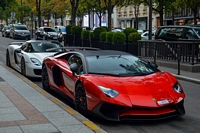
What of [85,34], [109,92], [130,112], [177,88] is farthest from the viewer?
[85,34]

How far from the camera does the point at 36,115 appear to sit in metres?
6.98

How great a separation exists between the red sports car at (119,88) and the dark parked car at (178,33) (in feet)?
30.5

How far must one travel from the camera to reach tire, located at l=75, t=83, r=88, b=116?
7229mm

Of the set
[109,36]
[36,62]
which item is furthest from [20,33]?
[36,62]

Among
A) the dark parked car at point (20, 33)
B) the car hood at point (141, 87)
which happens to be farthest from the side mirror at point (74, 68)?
the dark parked car at point (20, 33)

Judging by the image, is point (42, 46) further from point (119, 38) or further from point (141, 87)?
point (119, 38)

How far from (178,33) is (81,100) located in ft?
37.0

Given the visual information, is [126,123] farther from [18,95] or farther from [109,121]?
[18,95]

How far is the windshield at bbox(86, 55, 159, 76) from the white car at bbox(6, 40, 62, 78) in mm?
4684

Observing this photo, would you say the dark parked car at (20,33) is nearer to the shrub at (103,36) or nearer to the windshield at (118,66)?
the shrub at (103,36)

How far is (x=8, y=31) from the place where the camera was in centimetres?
5325

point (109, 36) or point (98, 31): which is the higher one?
point (98, 31)

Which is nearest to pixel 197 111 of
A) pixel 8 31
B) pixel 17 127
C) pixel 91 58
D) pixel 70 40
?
pixel 91 58

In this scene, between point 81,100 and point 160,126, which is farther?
point 81,100
